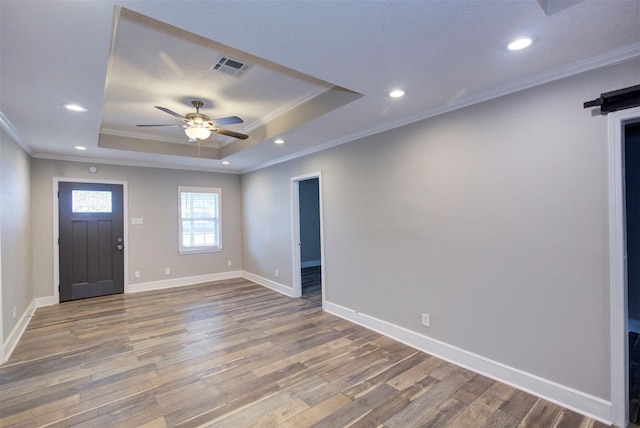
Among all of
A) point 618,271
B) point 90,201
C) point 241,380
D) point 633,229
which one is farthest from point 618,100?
point 90,201

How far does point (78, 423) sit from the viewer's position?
2180 millimetres

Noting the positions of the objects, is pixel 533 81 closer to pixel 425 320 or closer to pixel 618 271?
pixel 618 271

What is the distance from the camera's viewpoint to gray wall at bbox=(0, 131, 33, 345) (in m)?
3.27

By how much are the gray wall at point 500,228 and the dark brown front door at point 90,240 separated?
4506 mm

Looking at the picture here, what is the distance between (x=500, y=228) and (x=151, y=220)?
19.7 ft

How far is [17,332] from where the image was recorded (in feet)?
12.1

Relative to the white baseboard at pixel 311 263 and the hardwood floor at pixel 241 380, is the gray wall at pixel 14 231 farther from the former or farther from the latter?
the white baseboard at pixel 311 263

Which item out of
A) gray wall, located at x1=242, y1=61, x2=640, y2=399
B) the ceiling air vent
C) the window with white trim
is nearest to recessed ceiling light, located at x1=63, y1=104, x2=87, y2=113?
the ceiling air vent

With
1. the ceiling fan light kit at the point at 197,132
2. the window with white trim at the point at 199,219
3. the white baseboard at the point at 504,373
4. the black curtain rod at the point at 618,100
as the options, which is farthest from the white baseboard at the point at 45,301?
the black curtain rod at the point at 618,100

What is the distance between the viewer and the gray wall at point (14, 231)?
327 cm

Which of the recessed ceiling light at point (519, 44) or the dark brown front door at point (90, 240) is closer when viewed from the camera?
the recessed ceiling light at point (519, 44)

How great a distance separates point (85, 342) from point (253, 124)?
3474 millimetres

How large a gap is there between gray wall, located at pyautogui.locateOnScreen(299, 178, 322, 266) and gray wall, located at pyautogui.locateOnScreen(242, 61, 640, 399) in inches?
168

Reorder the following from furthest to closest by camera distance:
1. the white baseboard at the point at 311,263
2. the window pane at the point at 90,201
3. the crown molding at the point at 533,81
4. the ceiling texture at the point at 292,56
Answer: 1. the white baseboard at the point at 311,263
2. the window pane at the point at 90,201
3. the crown molding at the point at 533,81
4. the ceiling texture at the point at 292,56
